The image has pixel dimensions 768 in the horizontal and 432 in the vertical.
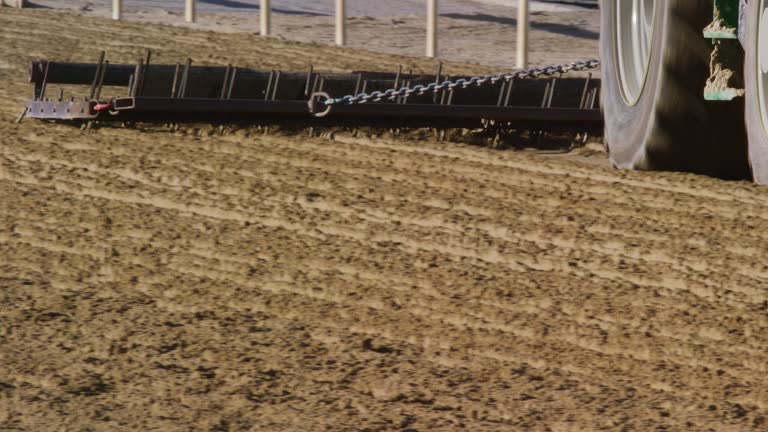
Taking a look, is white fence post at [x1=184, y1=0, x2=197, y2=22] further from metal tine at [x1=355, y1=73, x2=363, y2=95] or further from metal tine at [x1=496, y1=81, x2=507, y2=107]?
metal tine at [x1=496, y1=81, x2=507, y2=107]

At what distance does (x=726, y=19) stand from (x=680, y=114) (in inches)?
18.6

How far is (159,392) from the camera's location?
10.8 feet

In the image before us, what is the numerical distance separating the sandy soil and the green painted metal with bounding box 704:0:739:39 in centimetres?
670

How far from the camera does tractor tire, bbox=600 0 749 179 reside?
17.0 ft

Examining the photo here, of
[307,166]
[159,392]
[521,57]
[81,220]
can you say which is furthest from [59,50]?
[159,392]

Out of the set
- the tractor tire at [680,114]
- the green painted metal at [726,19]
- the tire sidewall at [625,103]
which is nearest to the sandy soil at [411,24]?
the tire sidewall at [625,103]

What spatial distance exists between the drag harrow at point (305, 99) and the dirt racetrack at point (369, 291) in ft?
1.12

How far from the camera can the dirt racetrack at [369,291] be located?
10.7 feet

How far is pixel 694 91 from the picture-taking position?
5270 millimetres

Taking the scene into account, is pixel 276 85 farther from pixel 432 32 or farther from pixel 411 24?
pixel 411 24

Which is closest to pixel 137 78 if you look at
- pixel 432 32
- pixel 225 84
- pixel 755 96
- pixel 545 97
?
pixel 225 84

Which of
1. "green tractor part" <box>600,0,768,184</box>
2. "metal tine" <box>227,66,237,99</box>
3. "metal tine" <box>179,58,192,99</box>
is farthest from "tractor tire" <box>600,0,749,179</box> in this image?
"metal tine" <box>179,58,192,99</box>

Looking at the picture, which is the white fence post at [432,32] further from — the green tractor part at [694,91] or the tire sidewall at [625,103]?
the green tractor part at [694,91]

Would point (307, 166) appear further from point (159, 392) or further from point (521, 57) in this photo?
point (521, 57)
